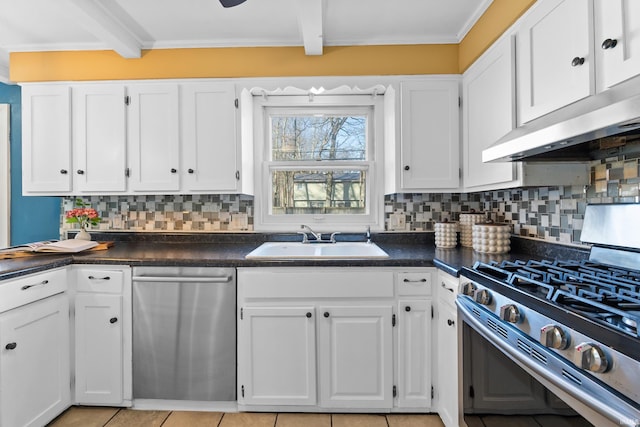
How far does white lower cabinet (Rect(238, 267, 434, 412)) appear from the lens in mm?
1861

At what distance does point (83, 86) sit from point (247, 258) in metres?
1.74

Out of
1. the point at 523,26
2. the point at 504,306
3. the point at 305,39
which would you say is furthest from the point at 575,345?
the point at 305,39

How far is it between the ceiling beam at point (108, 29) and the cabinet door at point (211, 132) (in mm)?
446

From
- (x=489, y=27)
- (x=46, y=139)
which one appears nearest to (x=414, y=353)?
(x=489, y=27)

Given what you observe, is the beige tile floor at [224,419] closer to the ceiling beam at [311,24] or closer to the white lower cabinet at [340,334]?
the white lower cabinet at [340,334]

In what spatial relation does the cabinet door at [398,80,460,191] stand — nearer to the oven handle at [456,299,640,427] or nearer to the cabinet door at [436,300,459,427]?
the cabinet door at [436,300,459,427]

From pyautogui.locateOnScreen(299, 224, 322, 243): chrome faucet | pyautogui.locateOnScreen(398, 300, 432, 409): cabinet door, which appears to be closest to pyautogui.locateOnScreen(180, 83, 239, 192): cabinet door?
pyautogui.locateOnScreen(299, 224, 322, 243): chrome faucet

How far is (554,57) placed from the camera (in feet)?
4.55

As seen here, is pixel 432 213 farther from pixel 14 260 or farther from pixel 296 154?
pixel 14 260

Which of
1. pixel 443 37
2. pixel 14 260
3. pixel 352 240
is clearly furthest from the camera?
pixel 352 240

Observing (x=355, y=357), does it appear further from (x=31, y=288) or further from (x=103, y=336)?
(x=31, y=288)

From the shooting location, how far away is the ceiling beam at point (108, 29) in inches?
73.7

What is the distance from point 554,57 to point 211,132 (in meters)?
1.94

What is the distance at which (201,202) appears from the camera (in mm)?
2598
